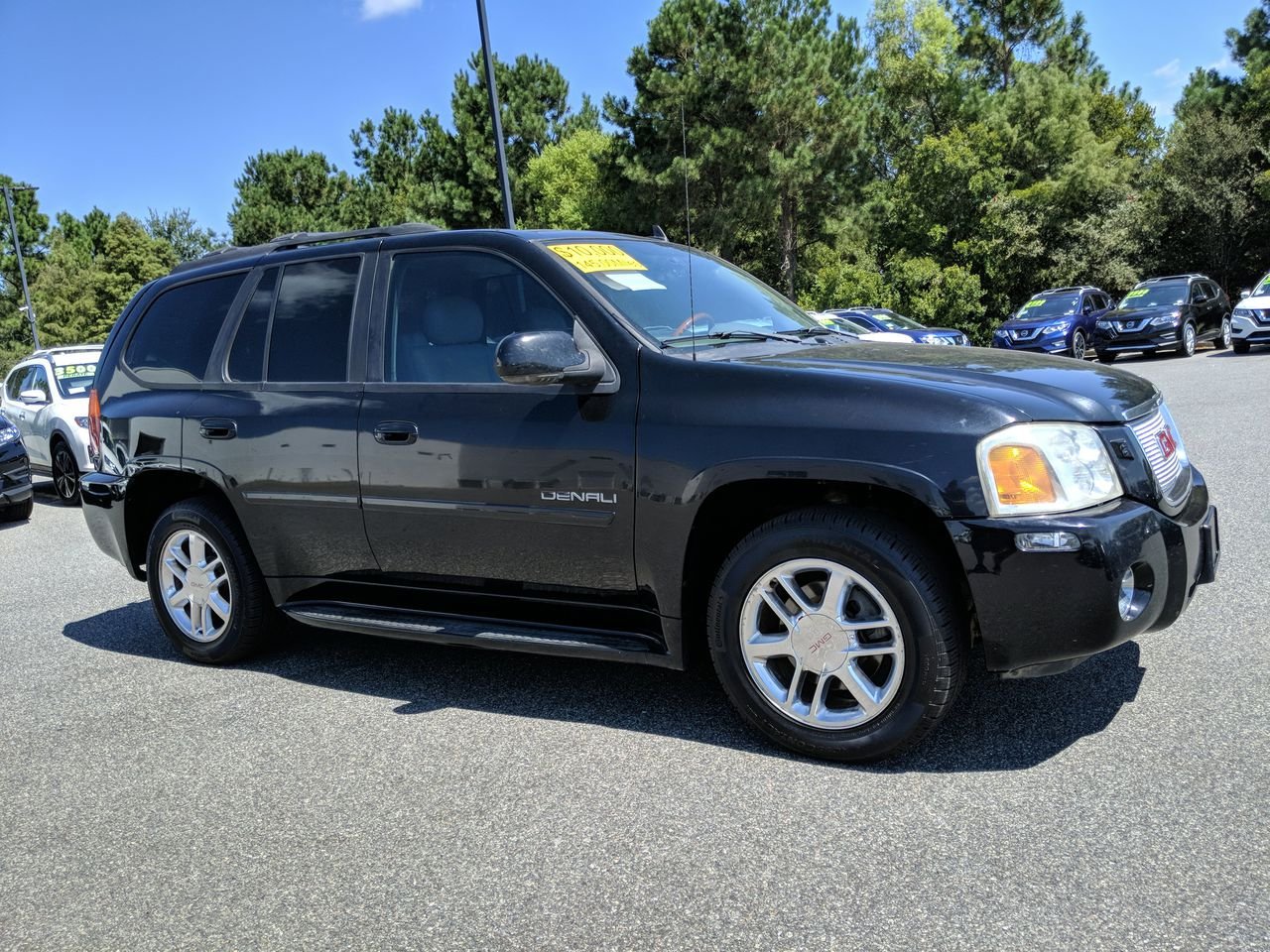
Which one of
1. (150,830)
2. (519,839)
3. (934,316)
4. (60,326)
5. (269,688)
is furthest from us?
(60,326)

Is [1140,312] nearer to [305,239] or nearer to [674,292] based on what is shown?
[674,292]

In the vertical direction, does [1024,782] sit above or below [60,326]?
below

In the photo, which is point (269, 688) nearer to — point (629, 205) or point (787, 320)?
point (787, 320)

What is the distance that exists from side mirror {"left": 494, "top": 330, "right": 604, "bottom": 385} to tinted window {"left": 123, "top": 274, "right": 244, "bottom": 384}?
1.96 meters

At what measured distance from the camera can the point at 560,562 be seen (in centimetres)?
377

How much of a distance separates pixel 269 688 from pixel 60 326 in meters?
57.4

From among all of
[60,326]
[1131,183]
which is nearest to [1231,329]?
[1131,183]

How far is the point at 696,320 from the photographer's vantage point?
13.1 ft

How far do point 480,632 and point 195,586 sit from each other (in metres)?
1.73

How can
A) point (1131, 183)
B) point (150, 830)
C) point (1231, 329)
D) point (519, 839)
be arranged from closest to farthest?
1. point (519, 839)
2. point (150, 830)
3. point (1231, 329)
4. point (1131, 183)

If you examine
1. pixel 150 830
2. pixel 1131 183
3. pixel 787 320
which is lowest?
pixel 150 830

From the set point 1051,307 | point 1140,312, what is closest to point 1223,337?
point 1140,312

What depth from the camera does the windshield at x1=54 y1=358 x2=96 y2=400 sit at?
40.0ft

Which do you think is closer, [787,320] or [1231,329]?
[787,320]
